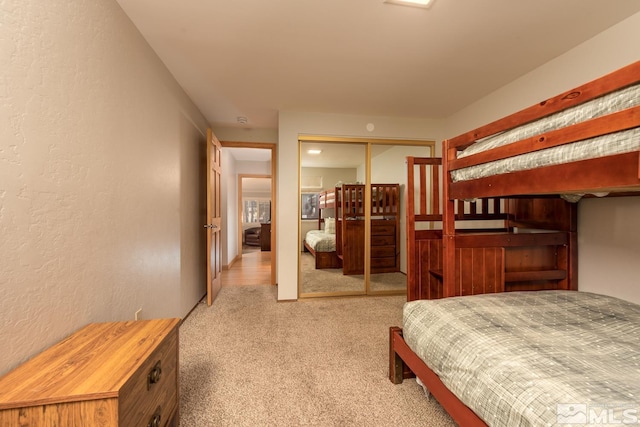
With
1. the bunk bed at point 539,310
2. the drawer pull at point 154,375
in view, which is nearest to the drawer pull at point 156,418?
the drawer pull at point 154,375

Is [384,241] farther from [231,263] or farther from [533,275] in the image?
[231,263]

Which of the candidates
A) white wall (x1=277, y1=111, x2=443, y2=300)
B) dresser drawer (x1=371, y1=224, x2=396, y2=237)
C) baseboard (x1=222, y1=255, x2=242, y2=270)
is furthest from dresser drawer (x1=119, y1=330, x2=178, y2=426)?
baseboard (x1=222, y1=255, x2=242, y2=270)

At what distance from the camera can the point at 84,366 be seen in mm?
879

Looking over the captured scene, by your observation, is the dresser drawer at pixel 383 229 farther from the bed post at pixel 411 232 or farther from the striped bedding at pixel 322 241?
the bed post at pixel 411 232

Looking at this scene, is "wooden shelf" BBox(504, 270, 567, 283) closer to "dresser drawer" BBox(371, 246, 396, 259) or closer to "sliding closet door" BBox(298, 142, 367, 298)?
"dresser drawer" BBox(371, 246, 396, 259)

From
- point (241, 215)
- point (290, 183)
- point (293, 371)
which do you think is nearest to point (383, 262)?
point (290, 183)

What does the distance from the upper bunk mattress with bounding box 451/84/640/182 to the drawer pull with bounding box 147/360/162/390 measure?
5.99 feet

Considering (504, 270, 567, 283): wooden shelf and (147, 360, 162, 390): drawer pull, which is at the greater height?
(504, 270, 567, 283): wooden shelf

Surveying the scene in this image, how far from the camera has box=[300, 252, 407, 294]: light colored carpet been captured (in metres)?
3.46

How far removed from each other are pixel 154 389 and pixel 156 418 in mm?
123

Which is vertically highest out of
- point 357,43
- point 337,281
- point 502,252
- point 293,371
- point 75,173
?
point 357,43

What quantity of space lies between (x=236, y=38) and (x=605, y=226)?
299 cm

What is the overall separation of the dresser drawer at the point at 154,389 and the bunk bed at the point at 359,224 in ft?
7.84

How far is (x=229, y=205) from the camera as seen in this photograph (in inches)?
212
